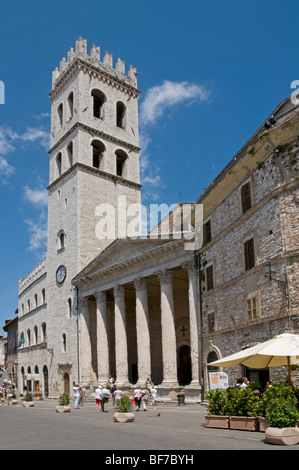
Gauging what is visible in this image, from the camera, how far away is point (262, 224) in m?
19.3

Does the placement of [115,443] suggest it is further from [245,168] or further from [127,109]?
[127,109]

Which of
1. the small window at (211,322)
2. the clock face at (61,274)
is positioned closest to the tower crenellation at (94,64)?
the clock face at (61,274)

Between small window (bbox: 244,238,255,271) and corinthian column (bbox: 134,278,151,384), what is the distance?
494 inches

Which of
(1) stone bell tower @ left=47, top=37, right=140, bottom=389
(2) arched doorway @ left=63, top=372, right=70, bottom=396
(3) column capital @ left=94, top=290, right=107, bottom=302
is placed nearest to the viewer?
(3) column capital @ left=94, top=290, right=107, bottom=302

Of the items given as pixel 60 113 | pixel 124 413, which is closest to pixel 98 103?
pixel 60 113

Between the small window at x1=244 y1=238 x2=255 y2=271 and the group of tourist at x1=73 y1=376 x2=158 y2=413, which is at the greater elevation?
the small window at x1=244 y1=238 x2=255 y2=271

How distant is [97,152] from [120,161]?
2.67 m

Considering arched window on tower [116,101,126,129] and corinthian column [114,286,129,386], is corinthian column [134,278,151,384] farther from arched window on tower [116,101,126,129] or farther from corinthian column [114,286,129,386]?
arched window on tower [116,101,126,129]

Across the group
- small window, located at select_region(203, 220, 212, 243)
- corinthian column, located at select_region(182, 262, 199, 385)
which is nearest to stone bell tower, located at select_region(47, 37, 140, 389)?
corinthian column, located at select_region(182, 262, 199, 385)

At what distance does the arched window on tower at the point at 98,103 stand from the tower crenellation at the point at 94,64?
7.90ft

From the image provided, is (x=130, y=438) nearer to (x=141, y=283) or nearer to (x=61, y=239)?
(x=141, y=283)

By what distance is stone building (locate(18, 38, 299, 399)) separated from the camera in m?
18.7

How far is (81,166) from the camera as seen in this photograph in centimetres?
4119

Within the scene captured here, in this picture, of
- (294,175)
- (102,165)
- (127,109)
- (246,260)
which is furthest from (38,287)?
(294,175)
